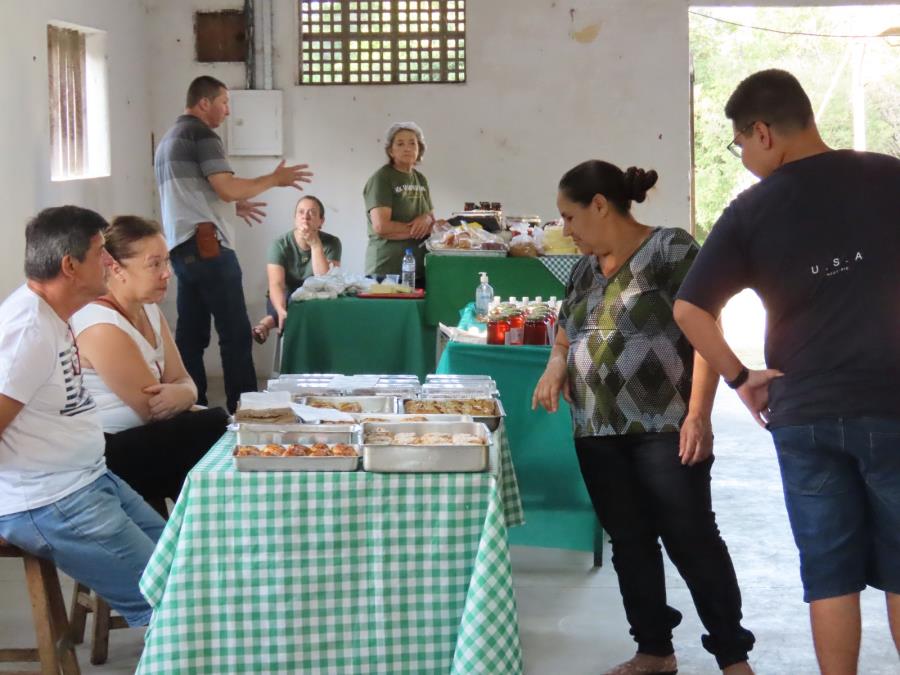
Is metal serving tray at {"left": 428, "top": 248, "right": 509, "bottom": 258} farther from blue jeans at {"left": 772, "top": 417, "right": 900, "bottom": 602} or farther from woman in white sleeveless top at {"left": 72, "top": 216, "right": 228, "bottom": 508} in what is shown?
blue jeans at {"left": 772, "top": 417, "right": 900, "bottom": 602}

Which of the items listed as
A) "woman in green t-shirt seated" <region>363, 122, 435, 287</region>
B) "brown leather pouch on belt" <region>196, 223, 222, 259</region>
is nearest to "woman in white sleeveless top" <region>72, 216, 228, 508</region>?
"brown leather pouch on belt" <region>196, 223, 222, 259</region>

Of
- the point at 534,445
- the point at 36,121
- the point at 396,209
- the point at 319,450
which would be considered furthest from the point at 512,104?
the point at 319,450

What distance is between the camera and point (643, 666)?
10.4 ft

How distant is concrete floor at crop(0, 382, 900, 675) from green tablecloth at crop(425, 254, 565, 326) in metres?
1.31

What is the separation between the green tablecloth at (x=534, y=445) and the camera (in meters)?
4.16

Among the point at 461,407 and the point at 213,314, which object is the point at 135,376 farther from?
the point at 213,314

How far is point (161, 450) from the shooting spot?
3.48 metres

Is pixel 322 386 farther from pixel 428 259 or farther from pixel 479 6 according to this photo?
pixel 479 6

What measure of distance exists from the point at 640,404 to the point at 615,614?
3.61 ft

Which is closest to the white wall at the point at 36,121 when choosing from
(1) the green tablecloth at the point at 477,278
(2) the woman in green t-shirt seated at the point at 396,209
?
(2) the woman in green t-shirt seated at the point at 396,209

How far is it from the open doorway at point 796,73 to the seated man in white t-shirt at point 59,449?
14180 mm

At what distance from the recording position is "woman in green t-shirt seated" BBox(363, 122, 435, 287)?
630cm

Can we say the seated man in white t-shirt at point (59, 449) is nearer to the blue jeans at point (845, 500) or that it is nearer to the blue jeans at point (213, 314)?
the blue jeans at point (845, 500)

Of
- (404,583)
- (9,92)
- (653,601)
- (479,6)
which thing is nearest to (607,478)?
(653,601)
